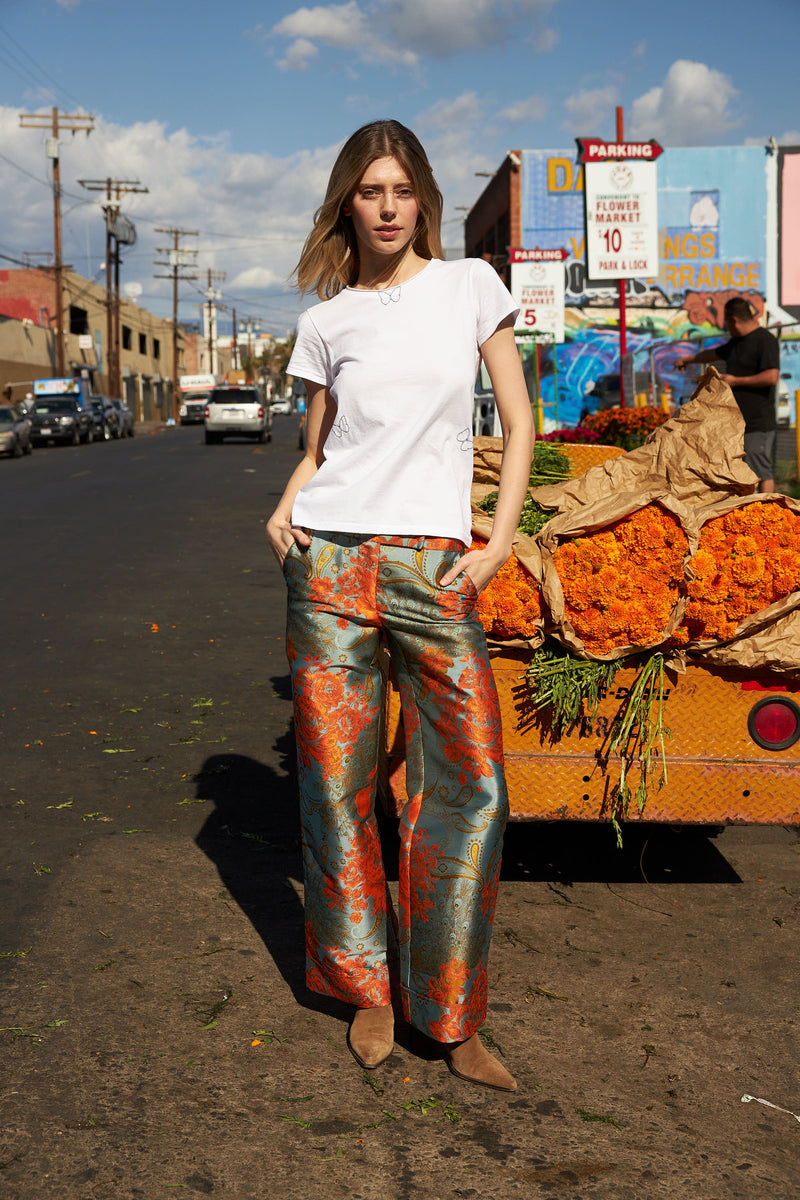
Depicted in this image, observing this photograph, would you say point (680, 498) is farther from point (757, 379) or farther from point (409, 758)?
point (757, 379)

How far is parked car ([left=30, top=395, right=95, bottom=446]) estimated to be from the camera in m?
41.4

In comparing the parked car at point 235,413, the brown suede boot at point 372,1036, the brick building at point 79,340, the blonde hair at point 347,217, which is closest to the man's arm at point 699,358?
the blonde hair at point 347,217

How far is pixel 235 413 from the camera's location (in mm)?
40594

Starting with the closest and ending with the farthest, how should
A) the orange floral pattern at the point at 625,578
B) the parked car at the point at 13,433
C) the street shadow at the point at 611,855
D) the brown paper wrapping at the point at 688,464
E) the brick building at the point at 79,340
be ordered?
the orange floral pattern at the point at 625,578 < the brown paper wrapping at the point at 688,464 < the street shadow at the point at 611,855 < the parked car at the point at 13,433 < the brick building at the point at 79,340

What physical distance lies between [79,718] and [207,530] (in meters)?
8.94

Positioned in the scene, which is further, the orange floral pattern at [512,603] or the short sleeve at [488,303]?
the orange floral pattern at [512,603]

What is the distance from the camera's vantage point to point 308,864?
9.84ft

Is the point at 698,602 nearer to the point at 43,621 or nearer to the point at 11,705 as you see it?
the point at 11,705

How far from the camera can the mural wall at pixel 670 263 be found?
30766 mm

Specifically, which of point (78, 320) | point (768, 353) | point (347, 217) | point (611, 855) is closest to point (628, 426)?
point (768, 353)

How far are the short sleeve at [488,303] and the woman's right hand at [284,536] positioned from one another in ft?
2.08

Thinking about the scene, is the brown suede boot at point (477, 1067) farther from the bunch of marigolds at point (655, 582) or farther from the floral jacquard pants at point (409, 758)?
the bunch of marigolds at point (655, 582)

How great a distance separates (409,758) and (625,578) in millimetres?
1092

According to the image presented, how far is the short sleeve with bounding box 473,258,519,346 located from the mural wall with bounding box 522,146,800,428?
2833cm
